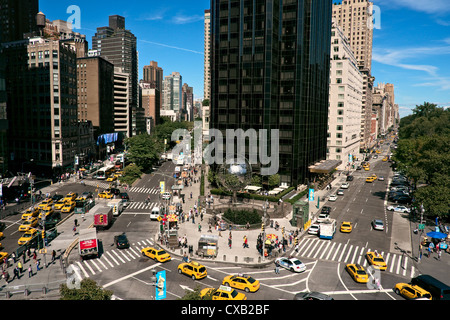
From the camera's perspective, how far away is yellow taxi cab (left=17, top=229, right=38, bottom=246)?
44.7 m

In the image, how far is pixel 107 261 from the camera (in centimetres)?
3947

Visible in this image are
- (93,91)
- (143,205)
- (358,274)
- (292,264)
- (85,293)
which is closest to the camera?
(85,293)

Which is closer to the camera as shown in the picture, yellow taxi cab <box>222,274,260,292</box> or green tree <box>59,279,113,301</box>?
green tree <box>59,279,113,301</box>

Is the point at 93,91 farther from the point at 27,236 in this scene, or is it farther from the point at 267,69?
the point at 27,236

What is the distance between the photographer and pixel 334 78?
108 meters

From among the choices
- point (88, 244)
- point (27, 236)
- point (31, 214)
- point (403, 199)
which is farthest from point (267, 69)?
point (27, 236)

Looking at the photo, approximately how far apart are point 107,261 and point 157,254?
230 inches

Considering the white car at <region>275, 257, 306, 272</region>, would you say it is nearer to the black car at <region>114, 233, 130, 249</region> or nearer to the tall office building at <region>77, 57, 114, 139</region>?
the black car at <region>114, 233, 130, 249</region>

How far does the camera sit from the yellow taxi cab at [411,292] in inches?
1150

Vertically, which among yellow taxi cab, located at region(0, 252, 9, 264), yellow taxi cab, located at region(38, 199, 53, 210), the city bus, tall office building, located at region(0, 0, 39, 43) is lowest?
yellow taxi cab, located at region(0, 252, 9, 264)

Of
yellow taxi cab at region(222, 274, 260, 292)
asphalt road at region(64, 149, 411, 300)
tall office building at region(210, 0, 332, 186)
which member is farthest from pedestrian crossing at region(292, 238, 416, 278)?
tall office building at region(210, 0, 332, 186)

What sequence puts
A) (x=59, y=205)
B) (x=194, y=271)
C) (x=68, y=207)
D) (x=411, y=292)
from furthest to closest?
(x=59, y=205)
(x=68, y=207)
(x=194, y=271)
(x=411, y=292)

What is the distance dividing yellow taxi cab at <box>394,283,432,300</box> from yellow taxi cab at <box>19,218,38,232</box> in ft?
160
